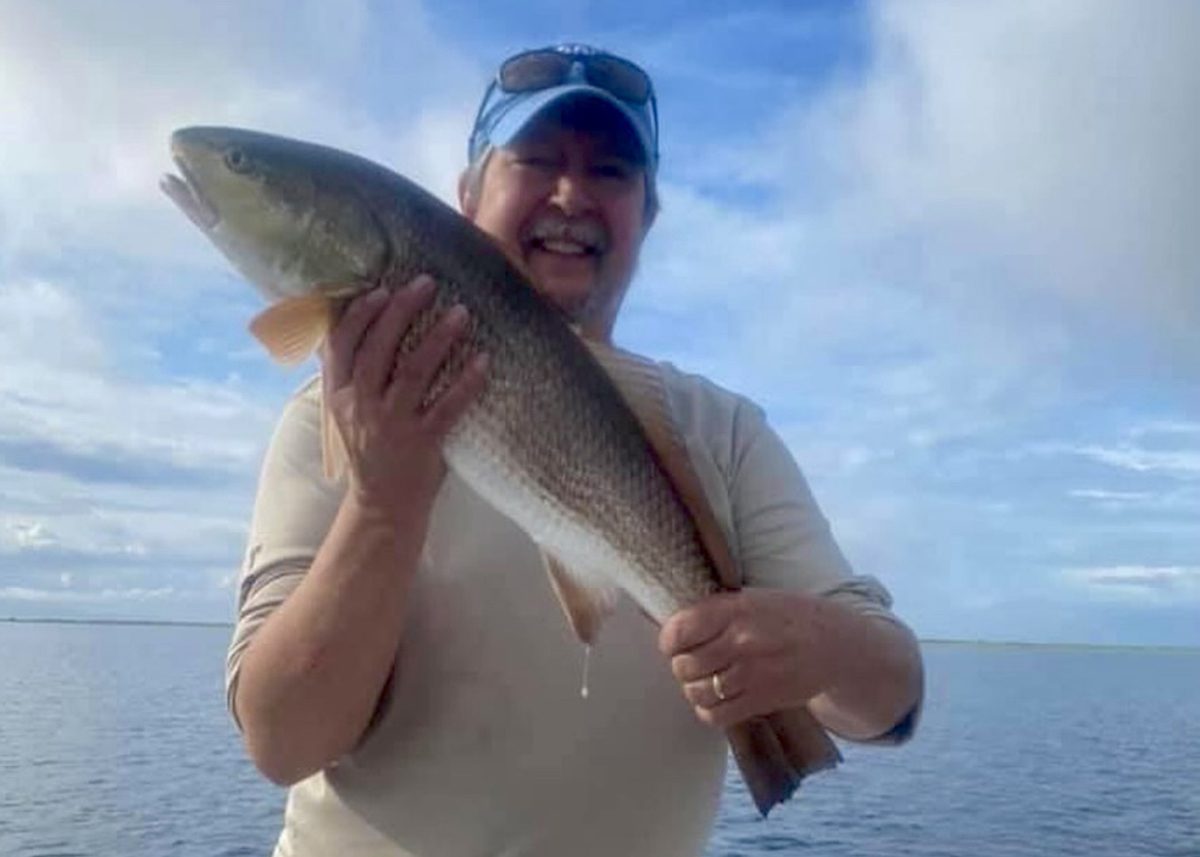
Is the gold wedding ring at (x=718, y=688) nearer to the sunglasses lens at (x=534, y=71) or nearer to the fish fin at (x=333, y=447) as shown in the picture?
the fish fin at (x=333, y=447)

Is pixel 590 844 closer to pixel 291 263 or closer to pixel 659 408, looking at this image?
pixel 659 408

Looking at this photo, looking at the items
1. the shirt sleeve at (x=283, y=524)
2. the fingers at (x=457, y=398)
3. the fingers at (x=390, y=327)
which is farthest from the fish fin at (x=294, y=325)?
the shirt sleeve at (x=283, y=524)

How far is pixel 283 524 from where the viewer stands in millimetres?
3564

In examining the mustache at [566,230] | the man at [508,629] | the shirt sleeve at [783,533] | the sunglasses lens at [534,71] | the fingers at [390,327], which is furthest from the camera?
the sunglasses lens at [534,71]

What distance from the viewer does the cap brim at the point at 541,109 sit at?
3.95 m

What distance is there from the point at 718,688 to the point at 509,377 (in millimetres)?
829

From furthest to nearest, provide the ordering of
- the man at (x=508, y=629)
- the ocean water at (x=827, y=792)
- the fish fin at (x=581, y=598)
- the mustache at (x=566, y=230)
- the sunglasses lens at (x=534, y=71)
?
the ocean water at (x=827, y=792) → the sunglasses lens at (x=534, y=71) → the mustache at (x=566, y=230) → the fish fin at (x=581, y=598) → the man at (x=508, y=629)

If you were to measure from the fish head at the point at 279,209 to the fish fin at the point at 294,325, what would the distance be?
0.05 metres

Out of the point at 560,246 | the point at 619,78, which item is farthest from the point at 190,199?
the point at 619,78

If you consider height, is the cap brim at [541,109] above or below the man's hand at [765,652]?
above

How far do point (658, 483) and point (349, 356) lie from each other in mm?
774

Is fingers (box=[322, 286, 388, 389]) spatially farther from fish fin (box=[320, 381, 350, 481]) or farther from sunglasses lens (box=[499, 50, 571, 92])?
sunglasses lens (box=[499, 50, 571, 92])

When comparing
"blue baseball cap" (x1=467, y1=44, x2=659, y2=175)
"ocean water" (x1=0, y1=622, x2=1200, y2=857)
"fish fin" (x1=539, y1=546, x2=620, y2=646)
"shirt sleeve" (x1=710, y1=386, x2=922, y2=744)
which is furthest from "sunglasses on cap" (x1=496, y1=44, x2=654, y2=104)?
"ocean water" (x1=0, y1=622, x2=1200, y2=857)

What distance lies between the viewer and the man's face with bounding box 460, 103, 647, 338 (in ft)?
12.9
